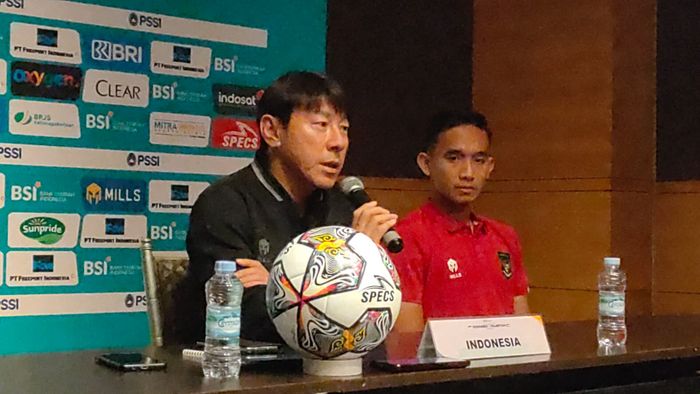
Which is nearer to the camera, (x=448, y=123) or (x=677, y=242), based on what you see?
(x=448, y=123)

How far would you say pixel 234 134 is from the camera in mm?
3838

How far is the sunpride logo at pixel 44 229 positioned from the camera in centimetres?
330

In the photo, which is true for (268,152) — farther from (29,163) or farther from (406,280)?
(29,163)

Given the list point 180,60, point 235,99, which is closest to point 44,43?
point 180,60

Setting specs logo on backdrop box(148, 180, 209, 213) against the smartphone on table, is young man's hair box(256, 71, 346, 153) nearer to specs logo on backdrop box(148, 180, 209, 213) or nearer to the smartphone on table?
the smartphone on table

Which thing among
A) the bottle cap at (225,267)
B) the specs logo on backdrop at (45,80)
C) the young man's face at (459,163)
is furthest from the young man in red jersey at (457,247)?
the specs logo on backdrop at (45,80)

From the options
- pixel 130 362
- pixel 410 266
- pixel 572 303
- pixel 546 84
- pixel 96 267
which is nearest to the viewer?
pixel 130 362

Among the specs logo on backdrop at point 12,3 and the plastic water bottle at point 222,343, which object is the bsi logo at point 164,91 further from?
the plastic water bottle at point 222,343

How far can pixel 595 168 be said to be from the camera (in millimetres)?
4117

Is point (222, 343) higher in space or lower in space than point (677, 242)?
lower

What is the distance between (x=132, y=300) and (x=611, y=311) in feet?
Answer: 6.59

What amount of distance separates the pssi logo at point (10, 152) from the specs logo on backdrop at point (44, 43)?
1.06 feet

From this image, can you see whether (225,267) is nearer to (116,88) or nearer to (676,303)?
(116,88)

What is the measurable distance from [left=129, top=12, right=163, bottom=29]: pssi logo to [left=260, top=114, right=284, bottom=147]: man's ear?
1.42 metres
